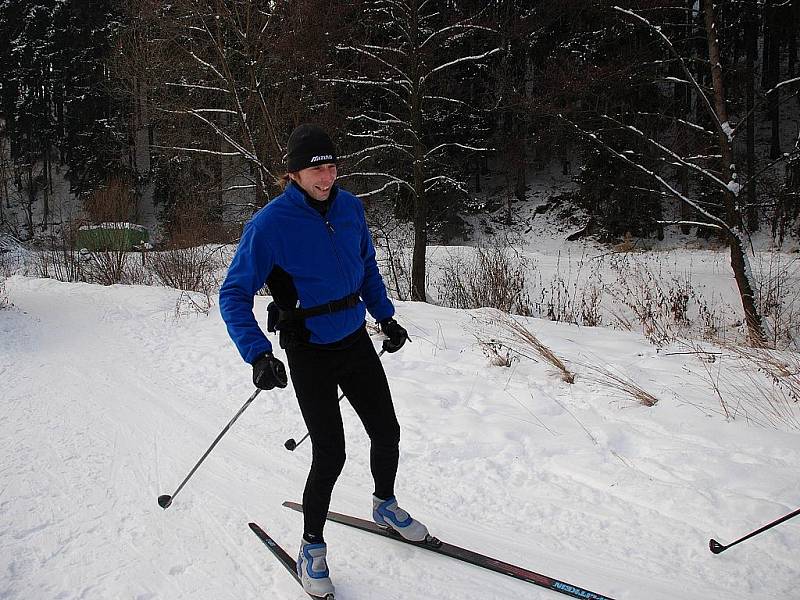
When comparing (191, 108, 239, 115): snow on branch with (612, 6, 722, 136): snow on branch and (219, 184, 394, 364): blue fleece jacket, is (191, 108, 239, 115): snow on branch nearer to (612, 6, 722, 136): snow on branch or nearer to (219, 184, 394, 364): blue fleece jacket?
(612, 6, 722, 136): snow on branch

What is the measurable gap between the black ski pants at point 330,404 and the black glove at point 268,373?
14cm

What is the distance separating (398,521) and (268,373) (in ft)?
3.56

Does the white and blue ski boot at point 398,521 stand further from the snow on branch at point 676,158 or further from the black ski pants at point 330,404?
the snow on branch at point 676,158

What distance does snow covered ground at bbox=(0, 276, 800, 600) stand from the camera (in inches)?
102

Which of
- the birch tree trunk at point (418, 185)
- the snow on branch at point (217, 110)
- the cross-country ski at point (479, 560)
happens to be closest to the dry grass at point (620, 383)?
the cross-country ski at point (479, 560)

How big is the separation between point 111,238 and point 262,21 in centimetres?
661

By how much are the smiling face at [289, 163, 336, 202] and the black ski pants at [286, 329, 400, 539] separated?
686 millimetres

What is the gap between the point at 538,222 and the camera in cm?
2394

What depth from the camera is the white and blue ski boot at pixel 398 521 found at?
278 centimetres

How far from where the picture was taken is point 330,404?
2.51 meters

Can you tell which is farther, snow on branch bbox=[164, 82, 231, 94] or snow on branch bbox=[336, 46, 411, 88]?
snow on branch bbox=[164, 82, 231, 94]

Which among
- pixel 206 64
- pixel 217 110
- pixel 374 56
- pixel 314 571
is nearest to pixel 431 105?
pixel 374 56

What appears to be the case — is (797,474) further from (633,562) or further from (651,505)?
(633,562)

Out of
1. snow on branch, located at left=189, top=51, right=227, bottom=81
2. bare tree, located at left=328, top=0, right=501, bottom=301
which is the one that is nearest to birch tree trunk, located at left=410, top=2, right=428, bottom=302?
bare tree, located at left=328, top=0, right=501, bottom=301
